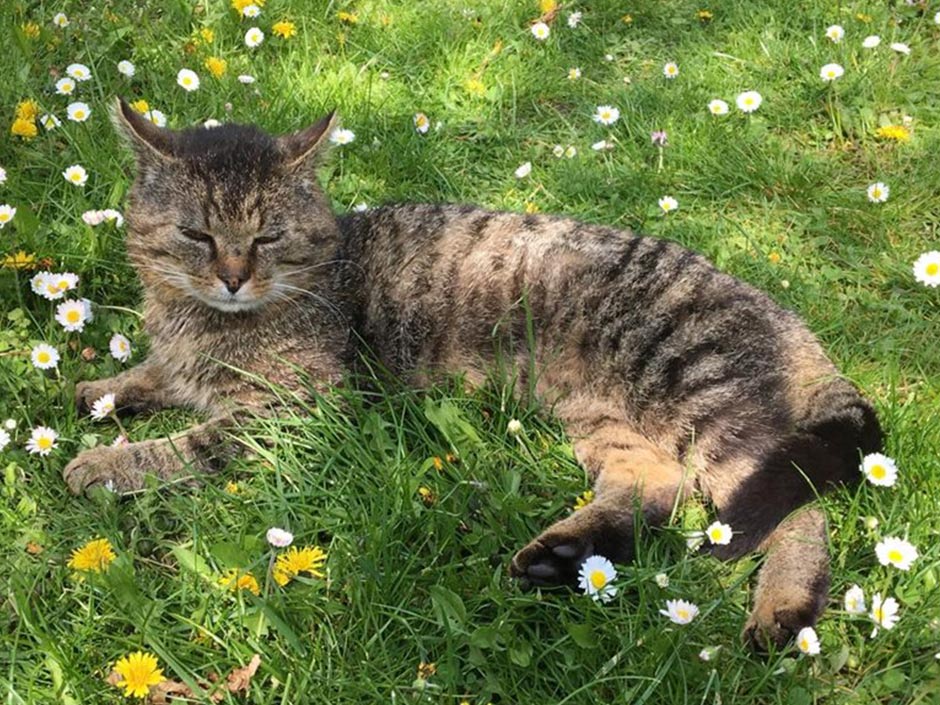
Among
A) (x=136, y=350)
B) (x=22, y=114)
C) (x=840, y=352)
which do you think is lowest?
(x=136, y=350)

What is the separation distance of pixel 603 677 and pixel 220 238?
172cm

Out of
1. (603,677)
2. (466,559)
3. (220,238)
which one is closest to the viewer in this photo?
(603,677)

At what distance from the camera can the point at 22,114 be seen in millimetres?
3727

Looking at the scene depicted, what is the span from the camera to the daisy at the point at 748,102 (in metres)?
4.14

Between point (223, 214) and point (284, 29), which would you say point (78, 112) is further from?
point (223, 214)

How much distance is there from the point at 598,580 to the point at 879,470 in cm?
86

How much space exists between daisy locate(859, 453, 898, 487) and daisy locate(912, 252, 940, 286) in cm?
98

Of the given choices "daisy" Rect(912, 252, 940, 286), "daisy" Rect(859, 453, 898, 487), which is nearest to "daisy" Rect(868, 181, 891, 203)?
"daisy" Rect(912, 252, 940, 286)

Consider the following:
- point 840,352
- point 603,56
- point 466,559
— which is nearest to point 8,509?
point 466,559

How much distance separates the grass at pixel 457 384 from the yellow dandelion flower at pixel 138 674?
6cm

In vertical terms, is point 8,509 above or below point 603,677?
below

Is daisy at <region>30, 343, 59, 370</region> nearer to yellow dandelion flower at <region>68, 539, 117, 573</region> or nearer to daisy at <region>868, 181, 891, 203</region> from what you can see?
yellow dandelion flower at <region>68, 539, 117, 573</region>

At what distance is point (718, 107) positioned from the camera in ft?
13.6

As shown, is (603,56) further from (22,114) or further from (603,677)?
(603,677)
